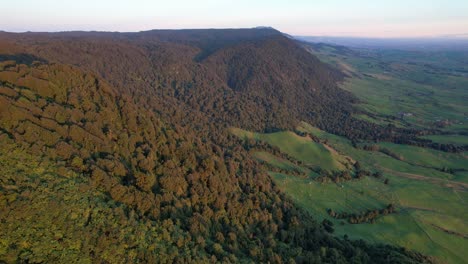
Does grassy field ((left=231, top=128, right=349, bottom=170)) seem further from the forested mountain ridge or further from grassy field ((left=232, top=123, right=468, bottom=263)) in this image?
the forested mountain ridge

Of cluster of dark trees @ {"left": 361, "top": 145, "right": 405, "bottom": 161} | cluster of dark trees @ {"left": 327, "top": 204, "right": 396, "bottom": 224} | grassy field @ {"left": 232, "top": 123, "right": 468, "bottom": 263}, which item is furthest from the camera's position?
cluster of dark trees @ {"left": 361, "top": 145, "right": 405, "bottom": 161}

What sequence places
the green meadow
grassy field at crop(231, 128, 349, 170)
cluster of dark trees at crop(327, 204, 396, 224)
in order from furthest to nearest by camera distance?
grassy field at crop(231, 128, 349, 170)
cluster of dark trees at crop(327, 204, 396, 224)
the green meadow

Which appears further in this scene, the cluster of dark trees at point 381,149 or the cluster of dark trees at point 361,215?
the cluster of dark trees at point 381,149

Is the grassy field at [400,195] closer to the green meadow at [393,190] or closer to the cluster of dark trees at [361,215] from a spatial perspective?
the green meadow at [393,190]

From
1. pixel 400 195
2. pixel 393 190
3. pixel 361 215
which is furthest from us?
pixel 393 190

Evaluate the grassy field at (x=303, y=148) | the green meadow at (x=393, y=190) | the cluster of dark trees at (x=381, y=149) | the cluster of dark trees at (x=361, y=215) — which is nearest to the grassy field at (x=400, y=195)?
the green meadow at (x=393, y=190)

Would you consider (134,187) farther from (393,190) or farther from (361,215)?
(393,190)

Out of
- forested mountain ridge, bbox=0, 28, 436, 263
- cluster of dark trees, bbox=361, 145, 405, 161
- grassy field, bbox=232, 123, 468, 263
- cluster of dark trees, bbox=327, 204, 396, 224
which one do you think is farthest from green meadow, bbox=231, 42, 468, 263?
forested mountain ridge, bbox=0, 28, 436, 263

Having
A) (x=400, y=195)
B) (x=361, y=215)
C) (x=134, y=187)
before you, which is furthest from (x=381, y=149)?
(x=134, y=187)

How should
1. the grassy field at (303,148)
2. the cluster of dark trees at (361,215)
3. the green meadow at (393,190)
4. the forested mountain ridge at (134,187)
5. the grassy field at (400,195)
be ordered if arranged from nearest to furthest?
the forested mountain ridge at (134,187) → the grassy field at (400,195) → the green meadow at (393,190) → the cluster of dark trees at (361,215) → the grassy field at (303,148)

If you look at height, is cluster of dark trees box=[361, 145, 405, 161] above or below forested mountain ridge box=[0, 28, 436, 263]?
below
